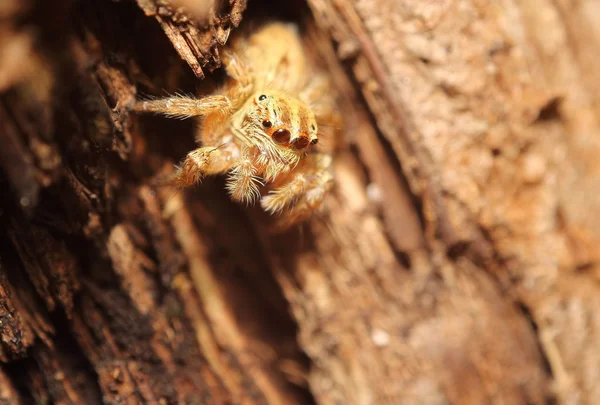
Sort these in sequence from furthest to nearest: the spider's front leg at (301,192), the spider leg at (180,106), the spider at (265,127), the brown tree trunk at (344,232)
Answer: the spider's front leg at (301,192) → the spider at (265,127) → the spider leg at (180,106) → the brown tree trunk at (344,232)

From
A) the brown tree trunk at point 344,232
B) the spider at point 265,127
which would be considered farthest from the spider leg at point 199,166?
the brown tree trunk at point 344,232

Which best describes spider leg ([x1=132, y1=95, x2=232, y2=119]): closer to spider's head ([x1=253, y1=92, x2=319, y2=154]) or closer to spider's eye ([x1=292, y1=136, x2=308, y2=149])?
spider's head ([x1=253, y1=92, x2=319, y2=154])

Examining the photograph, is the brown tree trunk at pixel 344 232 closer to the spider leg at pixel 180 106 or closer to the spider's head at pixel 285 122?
the spider leg at pixel 180 106

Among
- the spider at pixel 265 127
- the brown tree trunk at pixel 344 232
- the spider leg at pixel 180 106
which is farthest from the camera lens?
the spider at pixel 265 127

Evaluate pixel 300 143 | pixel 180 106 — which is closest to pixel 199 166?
pixel 180 106

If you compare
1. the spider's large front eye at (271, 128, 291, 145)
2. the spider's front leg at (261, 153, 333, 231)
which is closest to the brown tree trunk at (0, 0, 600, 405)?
the spider's front leg at (261, 153, 333, 231)

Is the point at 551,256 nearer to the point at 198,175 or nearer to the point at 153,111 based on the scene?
the point at 198,175
